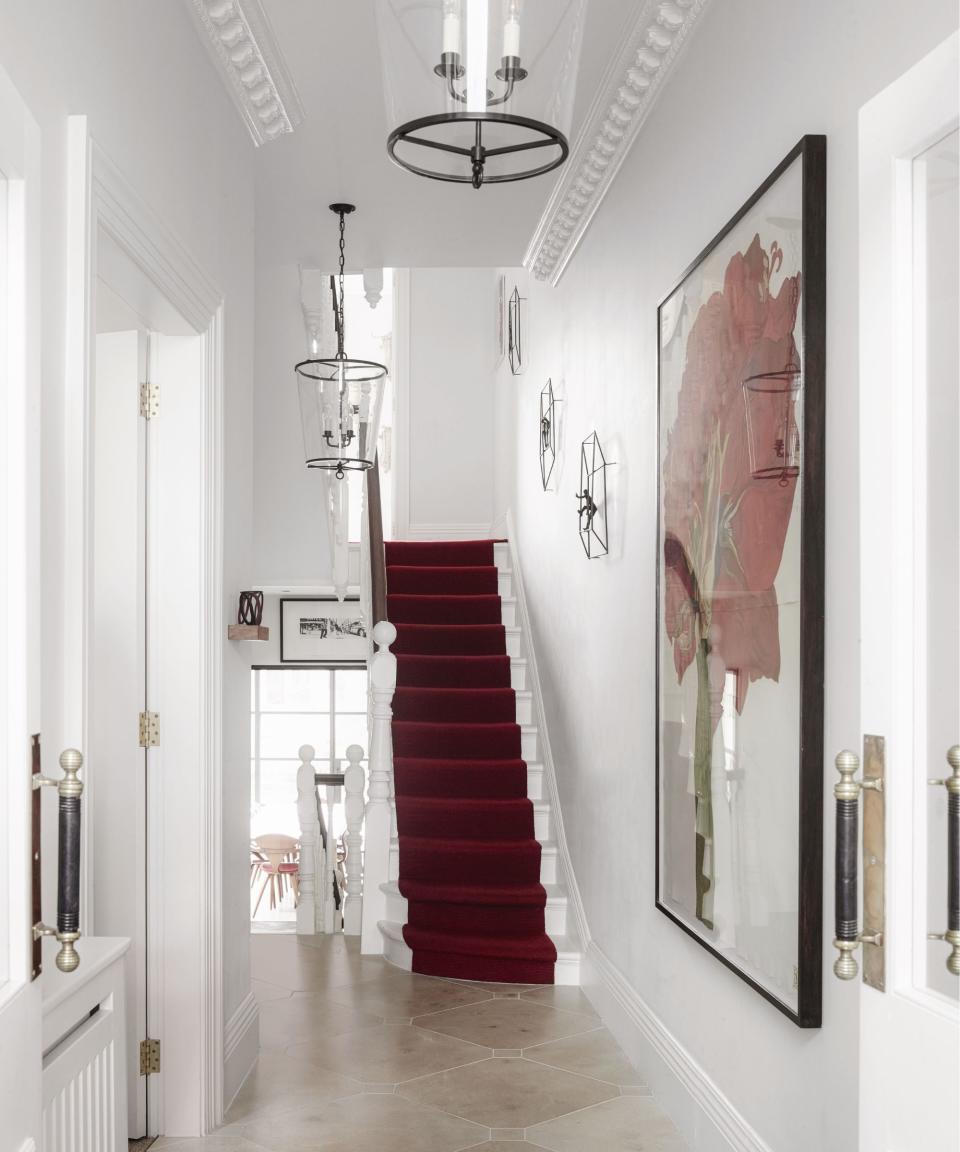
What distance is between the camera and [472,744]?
5.94 metres

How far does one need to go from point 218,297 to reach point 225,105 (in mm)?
669

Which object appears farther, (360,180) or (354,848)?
(354,848)

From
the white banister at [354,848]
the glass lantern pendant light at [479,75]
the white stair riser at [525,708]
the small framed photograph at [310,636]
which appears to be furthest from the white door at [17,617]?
the small framed photograph at [310,636]

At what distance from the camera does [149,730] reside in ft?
10.7

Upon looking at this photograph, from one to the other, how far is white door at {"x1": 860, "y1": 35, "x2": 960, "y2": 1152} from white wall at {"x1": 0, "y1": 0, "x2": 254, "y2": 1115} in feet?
4.63

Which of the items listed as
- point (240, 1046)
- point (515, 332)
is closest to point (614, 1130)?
point (240, 1046)

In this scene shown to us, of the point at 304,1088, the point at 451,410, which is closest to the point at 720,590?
the point at 304,1088

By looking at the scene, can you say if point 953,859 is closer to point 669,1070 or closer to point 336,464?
point 669,1070

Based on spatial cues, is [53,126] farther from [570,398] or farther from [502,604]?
[502,604]

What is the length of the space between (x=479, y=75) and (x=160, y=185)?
138cm

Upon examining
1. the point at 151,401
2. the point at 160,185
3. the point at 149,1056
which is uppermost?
the point at 160,185

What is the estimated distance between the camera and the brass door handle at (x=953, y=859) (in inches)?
50.1

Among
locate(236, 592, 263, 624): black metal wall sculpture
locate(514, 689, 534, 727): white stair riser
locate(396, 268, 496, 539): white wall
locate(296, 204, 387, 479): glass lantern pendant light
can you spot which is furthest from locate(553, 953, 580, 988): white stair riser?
locate(396, 268, 496, 539): white wall

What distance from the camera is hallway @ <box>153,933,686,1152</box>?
3.20 m
